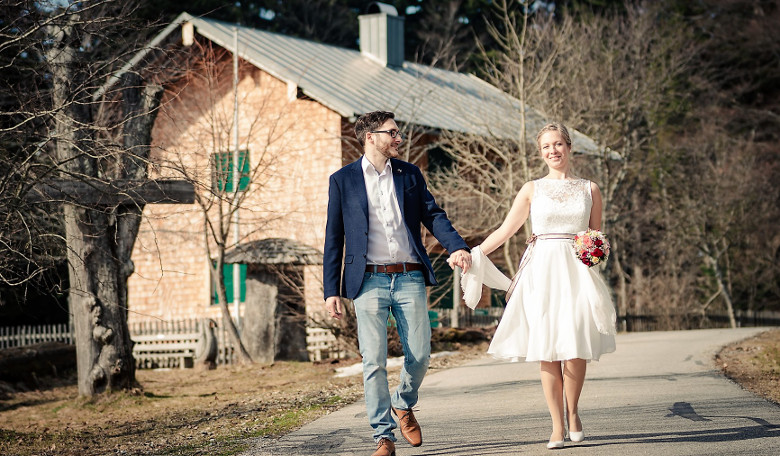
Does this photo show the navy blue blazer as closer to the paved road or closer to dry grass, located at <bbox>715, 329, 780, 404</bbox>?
the paved road

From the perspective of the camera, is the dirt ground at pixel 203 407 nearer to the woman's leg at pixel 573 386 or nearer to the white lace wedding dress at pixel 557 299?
the white lace wedding dress at pixel 557 299

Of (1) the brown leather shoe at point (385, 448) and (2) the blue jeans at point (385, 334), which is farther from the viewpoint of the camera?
(2) the blue jeans at point (385, 334)

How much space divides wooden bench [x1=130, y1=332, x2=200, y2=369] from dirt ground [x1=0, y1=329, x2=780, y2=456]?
3.30 metres

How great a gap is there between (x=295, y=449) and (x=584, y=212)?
2.62m

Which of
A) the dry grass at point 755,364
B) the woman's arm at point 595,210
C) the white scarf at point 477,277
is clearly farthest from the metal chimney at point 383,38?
the white scarf at point 477,277

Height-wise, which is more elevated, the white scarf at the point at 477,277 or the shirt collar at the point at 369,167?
the shirt collar at the point at 369,167

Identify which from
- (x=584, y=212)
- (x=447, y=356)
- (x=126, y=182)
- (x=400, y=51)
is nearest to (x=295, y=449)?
(x=584, y=212)

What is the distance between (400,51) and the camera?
28594mm

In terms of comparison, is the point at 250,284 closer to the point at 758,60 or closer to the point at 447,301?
the point at 447,301

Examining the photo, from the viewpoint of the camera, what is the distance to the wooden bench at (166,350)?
67.8 ft

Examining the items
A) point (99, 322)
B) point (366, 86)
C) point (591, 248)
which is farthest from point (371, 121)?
point (366, 86)

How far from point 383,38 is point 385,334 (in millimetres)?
22699

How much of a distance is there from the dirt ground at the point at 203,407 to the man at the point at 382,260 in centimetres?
173

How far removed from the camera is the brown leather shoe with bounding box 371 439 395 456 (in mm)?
6133
